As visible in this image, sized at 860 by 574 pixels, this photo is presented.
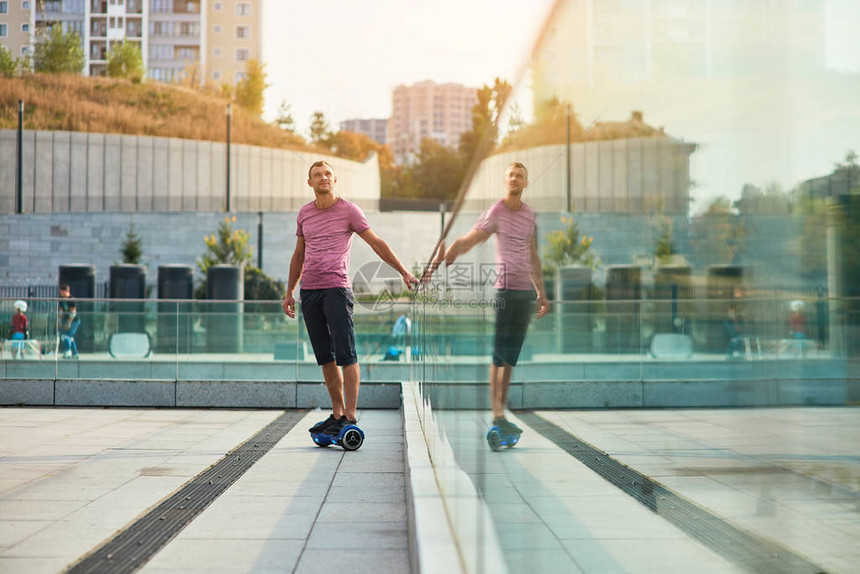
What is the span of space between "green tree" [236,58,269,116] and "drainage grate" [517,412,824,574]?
6433cm

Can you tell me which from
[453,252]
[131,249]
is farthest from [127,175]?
[453,252]

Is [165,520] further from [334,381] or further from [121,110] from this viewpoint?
[121,110]

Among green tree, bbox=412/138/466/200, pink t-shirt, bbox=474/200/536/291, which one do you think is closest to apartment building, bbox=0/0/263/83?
green tree, bbox=412/138/466/200

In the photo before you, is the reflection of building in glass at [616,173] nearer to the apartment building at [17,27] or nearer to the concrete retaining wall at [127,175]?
the concrete retaining wall at [127,175]

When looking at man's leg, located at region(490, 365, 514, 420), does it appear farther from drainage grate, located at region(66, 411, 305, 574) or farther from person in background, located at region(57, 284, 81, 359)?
person in background, located at region(57, 284, 81, 359)

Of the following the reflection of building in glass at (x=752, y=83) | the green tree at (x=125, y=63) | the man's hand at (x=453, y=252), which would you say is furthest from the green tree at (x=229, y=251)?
the reflection of building in glass at (x=752, y=83)

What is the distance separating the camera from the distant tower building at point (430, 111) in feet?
386

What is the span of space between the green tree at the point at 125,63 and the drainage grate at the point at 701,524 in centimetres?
6221

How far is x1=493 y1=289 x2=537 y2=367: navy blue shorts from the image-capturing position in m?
1.68

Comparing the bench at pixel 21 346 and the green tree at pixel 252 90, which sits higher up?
the green tree at pixel 252 90

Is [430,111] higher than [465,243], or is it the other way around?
[430,111]

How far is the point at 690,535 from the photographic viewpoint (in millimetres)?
966

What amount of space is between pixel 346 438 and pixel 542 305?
4.34 m

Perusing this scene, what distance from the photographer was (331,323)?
5.68 m
